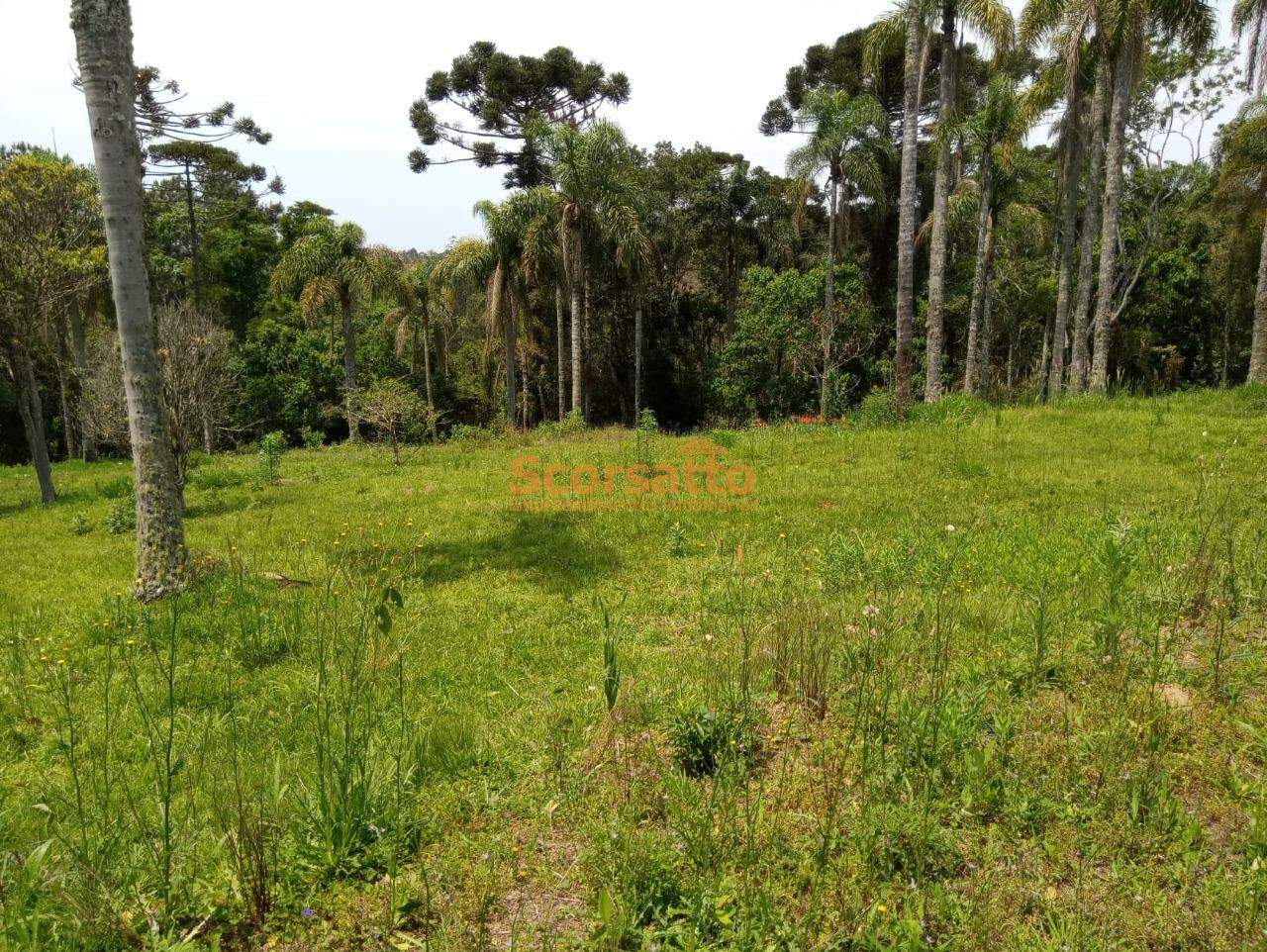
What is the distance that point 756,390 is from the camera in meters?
27.2

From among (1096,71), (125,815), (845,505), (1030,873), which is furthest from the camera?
(1096,71)

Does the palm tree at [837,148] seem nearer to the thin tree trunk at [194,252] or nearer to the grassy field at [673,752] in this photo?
the grassy field at [673,752]

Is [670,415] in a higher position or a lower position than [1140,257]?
lower

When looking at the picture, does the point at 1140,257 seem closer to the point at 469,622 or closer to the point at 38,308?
the point at 469,622

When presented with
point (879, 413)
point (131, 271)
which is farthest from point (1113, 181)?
point (131, 271)

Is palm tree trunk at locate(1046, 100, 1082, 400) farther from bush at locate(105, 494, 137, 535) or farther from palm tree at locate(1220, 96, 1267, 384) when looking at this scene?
bush at locate(105, 494, 137, 535)

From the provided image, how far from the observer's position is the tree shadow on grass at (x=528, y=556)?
681cm

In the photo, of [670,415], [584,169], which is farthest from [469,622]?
[670,415]

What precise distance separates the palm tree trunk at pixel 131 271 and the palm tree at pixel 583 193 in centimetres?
1402

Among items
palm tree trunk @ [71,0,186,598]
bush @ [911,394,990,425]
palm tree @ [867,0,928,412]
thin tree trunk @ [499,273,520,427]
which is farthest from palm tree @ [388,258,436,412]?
palm tree trunk @ [71,0,186,598]

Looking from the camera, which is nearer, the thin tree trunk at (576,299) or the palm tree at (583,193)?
the palm tree at (583,193)

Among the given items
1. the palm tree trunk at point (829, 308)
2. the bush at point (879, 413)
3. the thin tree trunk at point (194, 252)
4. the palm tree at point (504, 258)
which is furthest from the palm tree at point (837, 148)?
the thin tree trunk at point (194, 252)

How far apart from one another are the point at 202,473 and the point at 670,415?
19962 millimetres

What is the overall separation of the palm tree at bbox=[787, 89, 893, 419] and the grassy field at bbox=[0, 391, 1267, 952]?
16807 mm
